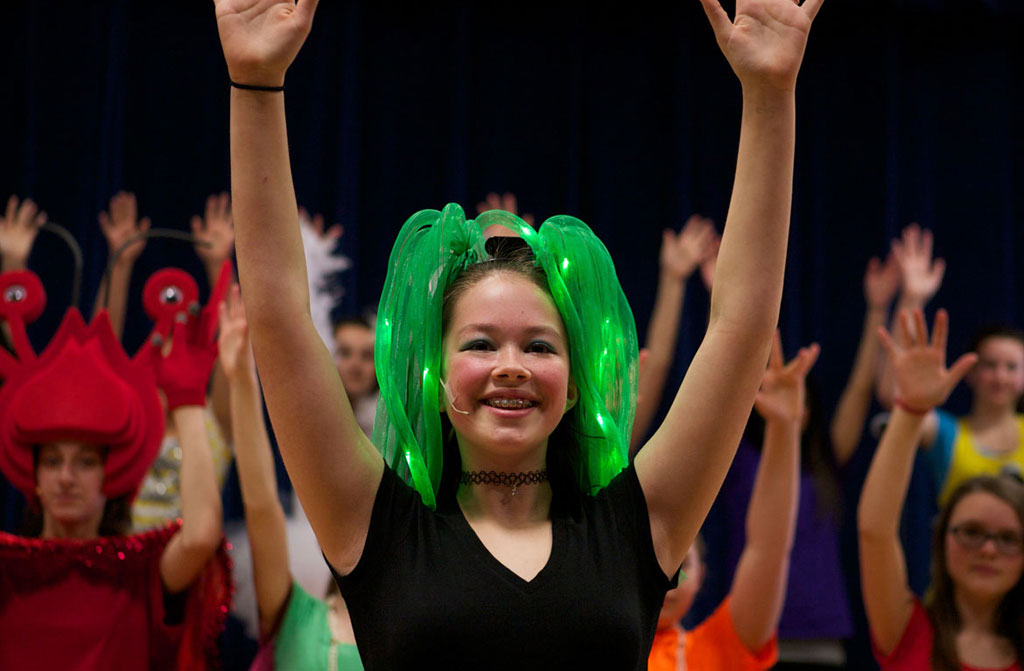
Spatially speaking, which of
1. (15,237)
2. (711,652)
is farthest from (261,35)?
(15,237)

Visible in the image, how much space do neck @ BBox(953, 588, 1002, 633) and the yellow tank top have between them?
1.01 m

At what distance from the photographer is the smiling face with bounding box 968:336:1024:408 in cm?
356

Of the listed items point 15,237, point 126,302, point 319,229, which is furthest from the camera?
point 319,229

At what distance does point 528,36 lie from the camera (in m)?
4.37

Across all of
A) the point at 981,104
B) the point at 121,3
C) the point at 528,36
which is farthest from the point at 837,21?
the point at 121,3

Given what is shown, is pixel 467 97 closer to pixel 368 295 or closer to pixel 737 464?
pixel 368 295

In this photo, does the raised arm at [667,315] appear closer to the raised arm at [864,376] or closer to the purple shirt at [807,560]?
the purple shirt at [807,560]

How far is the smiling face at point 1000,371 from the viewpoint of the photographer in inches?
140

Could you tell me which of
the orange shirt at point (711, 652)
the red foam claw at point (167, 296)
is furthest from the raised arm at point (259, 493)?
the orange shirt at point (711, 652)

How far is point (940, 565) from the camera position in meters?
2.51

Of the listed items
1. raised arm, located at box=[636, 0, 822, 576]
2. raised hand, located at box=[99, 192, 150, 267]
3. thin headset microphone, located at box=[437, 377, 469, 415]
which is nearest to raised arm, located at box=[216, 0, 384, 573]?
thin headset microphone, located at box=[437, 377, 469, 415]

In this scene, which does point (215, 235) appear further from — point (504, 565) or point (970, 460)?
point (504, 565)

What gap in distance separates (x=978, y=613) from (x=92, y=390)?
196 cm

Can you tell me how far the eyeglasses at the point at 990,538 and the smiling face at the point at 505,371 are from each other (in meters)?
1.51
